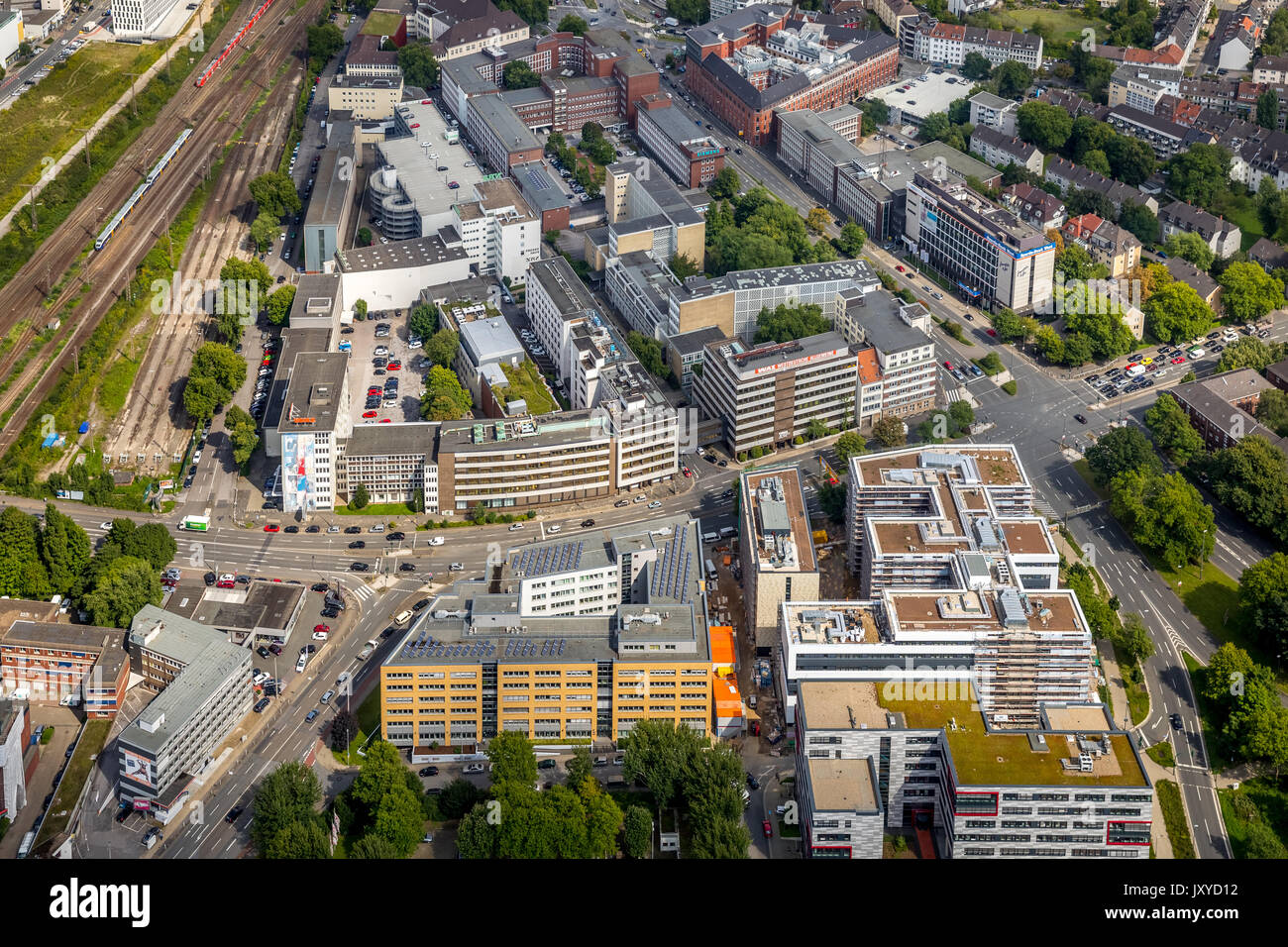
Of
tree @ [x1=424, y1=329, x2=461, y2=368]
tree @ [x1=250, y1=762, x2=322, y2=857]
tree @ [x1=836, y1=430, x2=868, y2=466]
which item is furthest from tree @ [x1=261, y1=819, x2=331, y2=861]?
tree @ [x1=424, y1=329, x2=461, y2=368]

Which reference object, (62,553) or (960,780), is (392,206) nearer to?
(62,553)

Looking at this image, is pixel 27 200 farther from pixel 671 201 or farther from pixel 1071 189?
pixel 1071 189

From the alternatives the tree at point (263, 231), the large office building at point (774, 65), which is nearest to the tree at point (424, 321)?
the tree at point (263, 231)

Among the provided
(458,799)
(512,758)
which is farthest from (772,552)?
(458,799)

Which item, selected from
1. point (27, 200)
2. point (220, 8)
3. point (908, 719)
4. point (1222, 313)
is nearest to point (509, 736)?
point (908, 719)

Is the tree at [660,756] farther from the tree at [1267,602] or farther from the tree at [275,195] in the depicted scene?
the tree at [275,195]
